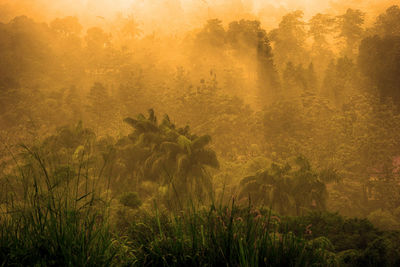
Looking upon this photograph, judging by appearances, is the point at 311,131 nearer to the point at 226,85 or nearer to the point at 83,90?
the point at 226,85

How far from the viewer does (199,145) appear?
15.5 m

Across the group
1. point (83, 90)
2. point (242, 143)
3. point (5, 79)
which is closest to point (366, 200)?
point (242, 143)

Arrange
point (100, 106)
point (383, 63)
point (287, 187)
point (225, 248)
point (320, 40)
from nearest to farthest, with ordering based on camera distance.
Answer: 1. point (225, 248)
2. point (287, 187)
3. point (383, 63)
4. point (100, 106)
5. point (320, 40)

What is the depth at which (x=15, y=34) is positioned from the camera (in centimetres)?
3744

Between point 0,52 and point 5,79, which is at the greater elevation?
point 0,52

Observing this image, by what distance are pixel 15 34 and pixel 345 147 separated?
3500 centimetres

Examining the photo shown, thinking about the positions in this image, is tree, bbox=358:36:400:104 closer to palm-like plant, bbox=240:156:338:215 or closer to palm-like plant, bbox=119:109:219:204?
palm-like plant, bbox=240:156:338:215

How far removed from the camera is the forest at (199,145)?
1675 mm

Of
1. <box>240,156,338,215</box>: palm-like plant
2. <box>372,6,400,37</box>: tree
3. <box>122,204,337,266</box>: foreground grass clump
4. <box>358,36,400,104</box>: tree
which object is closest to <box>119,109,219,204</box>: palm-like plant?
<box>240,156,338,215</box>: palm-like plant

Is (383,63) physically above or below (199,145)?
above

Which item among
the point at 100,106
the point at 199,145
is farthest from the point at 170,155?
the point at 100,106

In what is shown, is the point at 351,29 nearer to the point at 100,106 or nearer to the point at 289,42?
the point at 289,42

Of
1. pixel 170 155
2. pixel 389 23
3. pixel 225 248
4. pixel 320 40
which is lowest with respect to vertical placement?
pixel 170 155

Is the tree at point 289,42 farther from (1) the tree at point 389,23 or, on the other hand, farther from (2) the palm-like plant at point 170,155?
(2) the palm-like plant at point 170,155
